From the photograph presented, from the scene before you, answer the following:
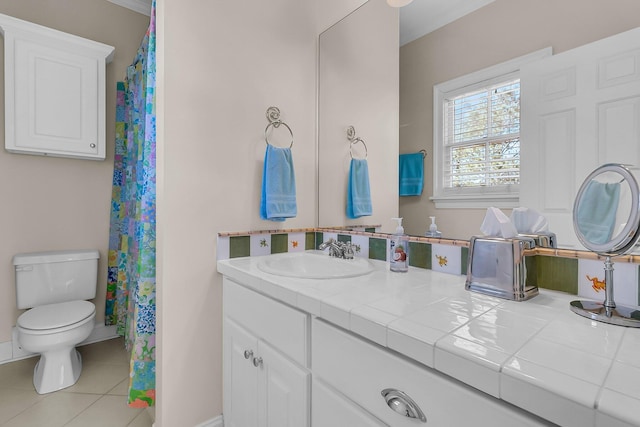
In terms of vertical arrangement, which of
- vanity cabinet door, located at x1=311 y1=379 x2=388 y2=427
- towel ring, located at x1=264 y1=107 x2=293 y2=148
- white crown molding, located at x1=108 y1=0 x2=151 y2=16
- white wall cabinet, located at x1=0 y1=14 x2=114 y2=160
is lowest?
vanity cabinet door, located at x1=311 y1=379 x2=388 y2=427

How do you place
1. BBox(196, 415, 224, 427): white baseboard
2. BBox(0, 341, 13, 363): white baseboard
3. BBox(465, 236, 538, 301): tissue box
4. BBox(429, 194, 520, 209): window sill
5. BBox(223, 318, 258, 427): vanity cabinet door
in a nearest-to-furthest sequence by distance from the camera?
BBox(465, 236, 538, 301): tissue box
BBox(429, 194, 520, 209): window sill
BBox(223, 318, 258, 427): vanity cabinet door
BBox(196, 415, 224, 427): white baseboard
BBox(0, 341, 13, 363): white baseboard

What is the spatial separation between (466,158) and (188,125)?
1.11m

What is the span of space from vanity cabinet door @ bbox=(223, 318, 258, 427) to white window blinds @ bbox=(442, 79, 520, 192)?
968 millimetres

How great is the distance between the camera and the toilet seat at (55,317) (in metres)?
1.70

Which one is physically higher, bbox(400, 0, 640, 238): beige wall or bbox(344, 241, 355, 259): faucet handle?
bbox(400, 0, 640, 238): beige wall

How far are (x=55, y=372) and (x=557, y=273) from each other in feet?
8.24


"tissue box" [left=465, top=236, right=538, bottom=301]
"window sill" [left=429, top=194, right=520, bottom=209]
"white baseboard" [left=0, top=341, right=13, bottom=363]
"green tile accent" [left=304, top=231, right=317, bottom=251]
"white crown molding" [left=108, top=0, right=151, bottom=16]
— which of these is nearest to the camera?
"tissue box" [left=465, top=236, right=538, bottom=301]

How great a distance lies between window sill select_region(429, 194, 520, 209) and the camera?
1.00 metres

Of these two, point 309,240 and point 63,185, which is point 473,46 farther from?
point 63,185

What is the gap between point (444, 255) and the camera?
1160mm

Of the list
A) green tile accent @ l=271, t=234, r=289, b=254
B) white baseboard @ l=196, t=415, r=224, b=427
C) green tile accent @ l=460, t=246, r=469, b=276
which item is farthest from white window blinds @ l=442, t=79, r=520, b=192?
white baseboard @ l=196, t=415, r=224, b=427

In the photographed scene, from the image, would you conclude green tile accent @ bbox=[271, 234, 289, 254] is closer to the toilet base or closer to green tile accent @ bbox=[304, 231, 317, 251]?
green tile accent @ bbox=[304, 231, 317, 251]

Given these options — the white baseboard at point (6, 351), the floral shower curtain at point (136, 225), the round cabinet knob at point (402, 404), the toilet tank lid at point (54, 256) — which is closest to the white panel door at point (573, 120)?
the round cabinet knob at point (402, 404)

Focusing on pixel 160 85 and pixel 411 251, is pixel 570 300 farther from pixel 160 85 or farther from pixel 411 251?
pixel 160 85
